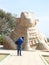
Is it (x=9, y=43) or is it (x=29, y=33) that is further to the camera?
(x=29, y=33)

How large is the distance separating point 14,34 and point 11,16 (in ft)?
113

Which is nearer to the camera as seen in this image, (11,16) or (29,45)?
(29,45)

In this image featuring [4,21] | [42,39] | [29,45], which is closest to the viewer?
[29,45]

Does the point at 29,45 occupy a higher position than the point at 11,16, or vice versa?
the point at 11,16

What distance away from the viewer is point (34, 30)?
98.1 feet

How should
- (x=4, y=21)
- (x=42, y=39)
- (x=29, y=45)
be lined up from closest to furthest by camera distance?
(x=29, y=45) → (x=42, y=39) → (x=4, y=21)

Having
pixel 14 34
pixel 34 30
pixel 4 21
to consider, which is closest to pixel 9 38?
pixel 14 34

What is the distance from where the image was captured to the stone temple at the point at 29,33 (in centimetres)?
2845

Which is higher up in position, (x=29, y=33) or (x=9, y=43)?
(x=29, y=33)

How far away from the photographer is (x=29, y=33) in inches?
1142

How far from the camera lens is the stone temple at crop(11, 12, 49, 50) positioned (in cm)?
2845

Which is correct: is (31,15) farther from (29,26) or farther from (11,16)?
(11,16)

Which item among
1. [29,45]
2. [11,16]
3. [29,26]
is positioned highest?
[11,16]

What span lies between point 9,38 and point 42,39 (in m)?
3.86
